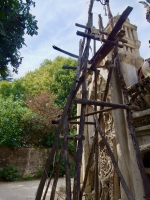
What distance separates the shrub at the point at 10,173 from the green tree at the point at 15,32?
764cm

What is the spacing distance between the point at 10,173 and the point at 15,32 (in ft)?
31.0

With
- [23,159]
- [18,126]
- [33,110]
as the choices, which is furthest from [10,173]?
[33,110]

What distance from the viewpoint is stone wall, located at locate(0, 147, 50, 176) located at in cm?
1289

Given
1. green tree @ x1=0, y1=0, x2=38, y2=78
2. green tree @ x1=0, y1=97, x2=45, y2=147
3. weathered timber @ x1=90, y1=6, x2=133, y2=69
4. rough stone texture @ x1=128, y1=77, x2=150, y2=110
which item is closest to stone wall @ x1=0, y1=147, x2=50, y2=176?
green tree @ x1=0, y1=97, x2=45, y2=147

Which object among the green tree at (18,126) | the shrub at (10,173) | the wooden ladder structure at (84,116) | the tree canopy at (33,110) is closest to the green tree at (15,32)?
the wooden ladder structure at (84,116)

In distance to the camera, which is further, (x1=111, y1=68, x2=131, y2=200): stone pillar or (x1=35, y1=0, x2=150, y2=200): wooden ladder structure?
(x1=111, y1=68, x2=131, y2=200): stone pillar

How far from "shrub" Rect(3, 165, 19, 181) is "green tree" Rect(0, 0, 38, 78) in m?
7.64

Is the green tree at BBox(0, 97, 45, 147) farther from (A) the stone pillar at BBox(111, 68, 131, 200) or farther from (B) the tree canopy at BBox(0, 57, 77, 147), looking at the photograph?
(A) the stone pillar at BBox(111, 68, 131, 200)

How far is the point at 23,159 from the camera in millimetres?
13297

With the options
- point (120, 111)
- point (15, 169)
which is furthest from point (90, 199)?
point (15, 169)

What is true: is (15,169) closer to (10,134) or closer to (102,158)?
(10,134)

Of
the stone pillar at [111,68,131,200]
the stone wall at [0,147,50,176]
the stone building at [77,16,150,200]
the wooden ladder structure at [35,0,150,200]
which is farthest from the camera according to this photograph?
the stone wall at [0,147,50,176]

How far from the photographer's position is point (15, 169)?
12312 millimetres

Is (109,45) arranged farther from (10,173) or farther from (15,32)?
(10,173)
